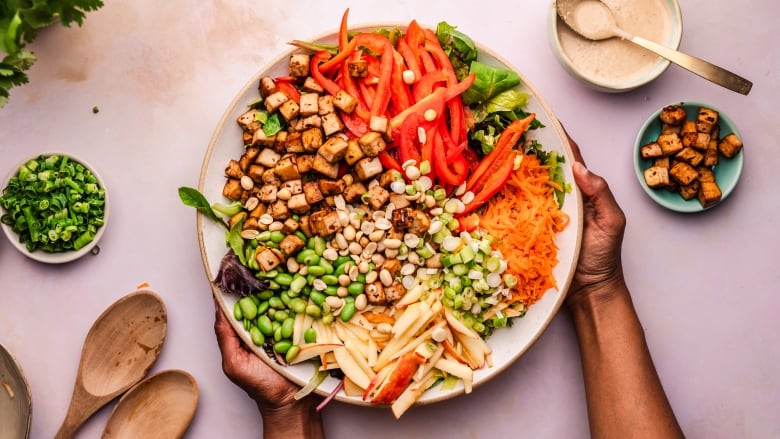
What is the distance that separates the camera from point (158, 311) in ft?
10.9

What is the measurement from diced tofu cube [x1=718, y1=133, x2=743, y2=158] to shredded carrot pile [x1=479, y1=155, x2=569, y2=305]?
0.99 metres

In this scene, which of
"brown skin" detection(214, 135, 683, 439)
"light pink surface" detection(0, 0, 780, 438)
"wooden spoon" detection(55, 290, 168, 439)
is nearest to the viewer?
"brown skin" detection(214, 135, 683, 439)

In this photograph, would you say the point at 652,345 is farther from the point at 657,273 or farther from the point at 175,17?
the point at 175,17

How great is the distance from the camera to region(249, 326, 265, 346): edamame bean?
117 inches

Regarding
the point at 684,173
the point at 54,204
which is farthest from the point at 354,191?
the point at 684,173

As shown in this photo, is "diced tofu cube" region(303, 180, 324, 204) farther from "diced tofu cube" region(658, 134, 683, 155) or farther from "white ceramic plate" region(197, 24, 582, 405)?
"diced tofu cube" region(658, 134, 683, 155)

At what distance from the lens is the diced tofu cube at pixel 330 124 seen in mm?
2979

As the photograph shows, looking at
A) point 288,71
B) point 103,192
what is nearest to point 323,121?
point 288,71

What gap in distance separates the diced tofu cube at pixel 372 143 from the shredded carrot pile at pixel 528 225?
1.99 ft

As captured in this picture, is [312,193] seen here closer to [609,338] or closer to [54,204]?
[54,204]

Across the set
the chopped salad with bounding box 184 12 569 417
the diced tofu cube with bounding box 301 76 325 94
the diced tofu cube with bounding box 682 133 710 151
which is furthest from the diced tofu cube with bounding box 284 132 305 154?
the diced tofu cube with bounding box 682 133 710 151

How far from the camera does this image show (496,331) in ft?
10.3

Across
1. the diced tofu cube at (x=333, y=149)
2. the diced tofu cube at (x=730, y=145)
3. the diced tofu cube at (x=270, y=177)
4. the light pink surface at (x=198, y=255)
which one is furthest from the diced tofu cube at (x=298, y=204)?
the diced tofu cube at (x=730, y=145)

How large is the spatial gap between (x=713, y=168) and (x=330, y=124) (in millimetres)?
2049
